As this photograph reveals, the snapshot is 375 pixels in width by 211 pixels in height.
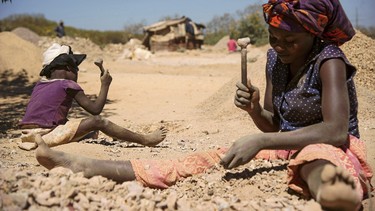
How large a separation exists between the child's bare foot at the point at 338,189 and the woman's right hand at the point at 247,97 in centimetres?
88

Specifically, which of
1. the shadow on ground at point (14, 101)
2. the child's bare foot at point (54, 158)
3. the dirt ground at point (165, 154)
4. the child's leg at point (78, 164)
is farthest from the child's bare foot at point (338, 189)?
the shadow on ground at point (14, 101)

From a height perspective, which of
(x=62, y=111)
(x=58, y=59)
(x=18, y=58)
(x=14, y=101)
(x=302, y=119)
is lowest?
(x=14, y=101)

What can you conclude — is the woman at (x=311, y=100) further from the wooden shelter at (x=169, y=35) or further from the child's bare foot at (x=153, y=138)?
the wooden shelter at (x=169, y=35)

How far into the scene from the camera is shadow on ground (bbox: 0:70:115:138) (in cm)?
666

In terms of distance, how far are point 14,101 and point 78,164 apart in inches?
304

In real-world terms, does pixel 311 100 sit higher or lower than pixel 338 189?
higher

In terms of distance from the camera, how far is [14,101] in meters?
9.44

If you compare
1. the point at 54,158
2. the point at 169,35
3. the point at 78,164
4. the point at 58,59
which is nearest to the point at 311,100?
the point at 78,164

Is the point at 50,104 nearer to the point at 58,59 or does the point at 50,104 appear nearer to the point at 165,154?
the point at 58,59

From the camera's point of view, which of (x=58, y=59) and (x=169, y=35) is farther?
(x=169, y=35)

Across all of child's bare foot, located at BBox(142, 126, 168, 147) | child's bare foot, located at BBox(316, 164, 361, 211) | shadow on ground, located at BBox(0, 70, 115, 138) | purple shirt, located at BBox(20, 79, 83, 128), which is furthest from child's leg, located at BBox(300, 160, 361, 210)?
shadow on ground, located at BBox(0, 70, 115, 138)

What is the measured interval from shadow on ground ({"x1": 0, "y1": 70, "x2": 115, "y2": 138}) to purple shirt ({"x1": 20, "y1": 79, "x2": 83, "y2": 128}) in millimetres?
1576

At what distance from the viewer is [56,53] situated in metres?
4.46

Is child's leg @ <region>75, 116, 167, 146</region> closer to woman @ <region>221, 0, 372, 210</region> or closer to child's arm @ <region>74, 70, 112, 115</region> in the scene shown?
child's arm @ <region>74, 70, 112, 115</region>
